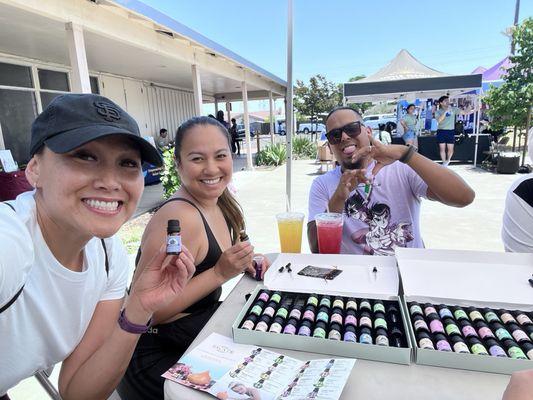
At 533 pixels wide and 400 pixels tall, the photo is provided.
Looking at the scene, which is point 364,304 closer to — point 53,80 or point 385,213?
point 385,213

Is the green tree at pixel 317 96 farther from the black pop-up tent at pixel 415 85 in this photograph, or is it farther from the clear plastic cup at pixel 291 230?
the clear plastic cup at pixel 291 230

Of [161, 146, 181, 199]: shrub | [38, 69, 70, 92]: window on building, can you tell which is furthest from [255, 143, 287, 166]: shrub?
[161, 146, 181, 199]: shrub

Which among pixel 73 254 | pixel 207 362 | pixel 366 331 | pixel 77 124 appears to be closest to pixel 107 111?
pixel 77 124

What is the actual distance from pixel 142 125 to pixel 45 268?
39.1 feet

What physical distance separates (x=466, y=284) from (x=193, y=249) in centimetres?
115

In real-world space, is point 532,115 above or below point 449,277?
above

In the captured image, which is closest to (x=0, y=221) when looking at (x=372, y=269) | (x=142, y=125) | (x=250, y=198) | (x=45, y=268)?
(x=45, y=268)

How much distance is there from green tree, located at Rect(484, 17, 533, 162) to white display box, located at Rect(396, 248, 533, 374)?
10.0 m

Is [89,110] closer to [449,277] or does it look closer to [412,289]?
[412,289]

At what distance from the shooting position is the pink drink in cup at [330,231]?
1.88 meters

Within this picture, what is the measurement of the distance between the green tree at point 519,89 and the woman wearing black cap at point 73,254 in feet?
36.1

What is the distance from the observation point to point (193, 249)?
5.50 feet

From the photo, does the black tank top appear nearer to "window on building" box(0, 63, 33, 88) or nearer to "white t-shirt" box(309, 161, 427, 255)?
"white t-shirt" box(309, 161, 427, 255)

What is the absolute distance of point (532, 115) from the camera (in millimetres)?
9711
